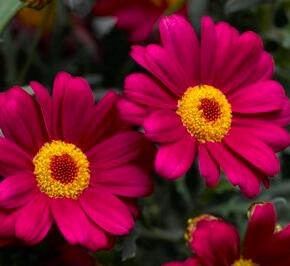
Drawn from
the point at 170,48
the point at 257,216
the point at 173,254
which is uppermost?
the point at 170,48

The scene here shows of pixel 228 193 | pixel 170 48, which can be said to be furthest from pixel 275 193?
pixel 170 48

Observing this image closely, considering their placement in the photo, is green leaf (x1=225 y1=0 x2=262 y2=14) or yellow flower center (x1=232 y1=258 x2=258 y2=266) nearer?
yellow flower center (x1=232 y1=258 x2=258 y2=266)

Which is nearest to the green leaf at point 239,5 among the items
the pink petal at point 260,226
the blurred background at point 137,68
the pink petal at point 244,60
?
the blurred background at point 137,68

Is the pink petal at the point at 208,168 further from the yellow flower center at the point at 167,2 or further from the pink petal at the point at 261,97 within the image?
the yellow flower center at the point at 167,2

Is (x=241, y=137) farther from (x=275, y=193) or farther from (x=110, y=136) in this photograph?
(x=275, y=193)

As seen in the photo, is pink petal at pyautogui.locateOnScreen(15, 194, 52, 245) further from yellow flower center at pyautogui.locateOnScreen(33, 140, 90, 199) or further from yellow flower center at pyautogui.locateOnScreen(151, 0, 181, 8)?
yellow flower center at pyautogui.locateOnScreen(151, 0, 181, 8)

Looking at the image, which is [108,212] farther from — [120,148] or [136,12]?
[136,12]

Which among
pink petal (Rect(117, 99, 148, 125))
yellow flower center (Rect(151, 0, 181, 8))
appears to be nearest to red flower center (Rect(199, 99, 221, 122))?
pink petal (Rect(117, 99, 148, 125))

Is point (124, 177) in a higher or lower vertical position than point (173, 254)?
higher
